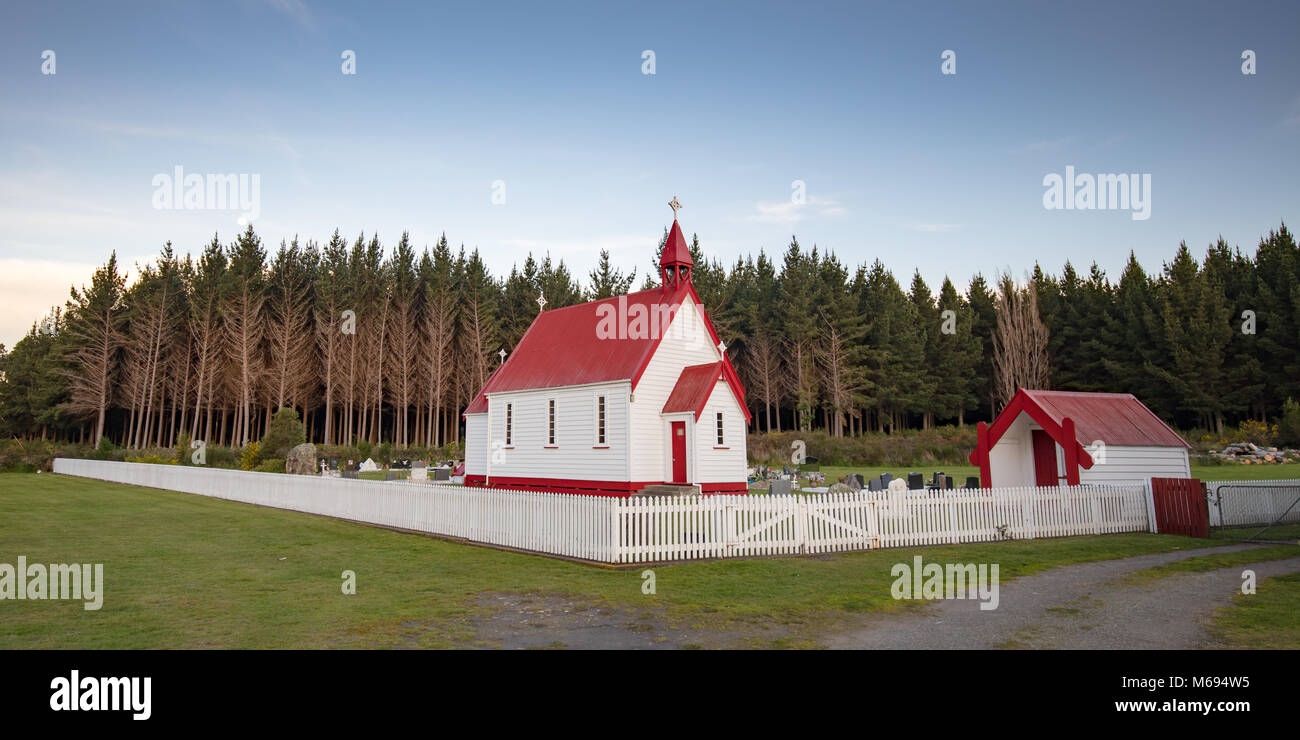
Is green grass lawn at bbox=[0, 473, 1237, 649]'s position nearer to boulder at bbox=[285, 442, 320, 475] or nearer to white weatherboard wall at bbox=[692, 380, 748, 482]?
white weatherboard wall at bbox=[692, 380, 748, 482]

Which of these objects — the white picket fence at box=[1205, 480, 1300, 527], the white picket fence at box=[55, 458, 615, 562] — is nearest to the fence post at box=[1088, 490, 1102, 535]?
the white picket fence at box=[1205, 480, 1300, 527]

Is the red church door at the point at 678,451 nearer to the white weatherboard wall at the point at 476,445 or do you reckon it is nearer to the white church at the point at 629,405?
the white church at the point at 629,405

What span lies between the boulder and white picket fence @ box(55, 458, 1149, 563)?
57.9 ft

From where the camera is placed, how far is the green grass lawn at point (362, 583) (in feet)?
26.8

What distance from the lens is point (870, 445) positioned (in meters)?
50.9

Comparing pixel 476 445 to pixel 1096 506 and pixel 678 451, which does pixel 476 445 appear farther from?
pixel 1096 506

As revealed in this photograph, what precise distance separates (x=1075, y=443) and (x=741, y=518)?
414 inches

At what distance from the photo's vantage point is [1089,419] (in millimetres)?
20062

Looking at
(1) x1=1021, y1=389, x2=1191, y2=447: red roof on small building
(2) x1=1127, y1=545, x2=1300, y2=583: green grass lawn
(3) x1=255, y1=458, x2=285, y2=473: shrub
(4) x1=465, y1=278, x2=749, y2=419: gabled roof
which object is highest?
(4) x1=465, y1=278, x2=749, y2=419: gabled roof

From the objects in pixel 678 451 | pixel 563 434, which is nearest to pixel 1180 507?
pixel 678 451

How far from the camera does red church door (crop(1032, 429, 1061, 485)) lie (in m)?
21.2

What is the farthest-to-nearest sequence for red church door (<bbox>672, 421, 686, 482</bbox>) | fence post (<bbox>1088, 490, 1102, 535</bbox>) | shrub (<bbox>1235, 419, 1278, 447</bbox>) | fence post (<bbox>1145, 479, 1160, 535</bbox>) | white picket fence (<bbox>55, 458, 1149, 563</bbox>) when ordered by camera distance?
shrub (<bbox>1235, 419, 1278, 447</bbox>), red church door (<bbox>672, 421, 686, 482</bbox>), fence post (<bbox>1145, 479, 1160, 535</bbox>), fence post (<bbox>1088, 490, 1102, 535</bbox>), white picket fence (<bbox>55, 458, 1149, 563</bbox>)

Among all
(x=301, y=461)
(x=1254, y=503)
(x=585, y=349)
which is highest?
(x=585, y=349)
